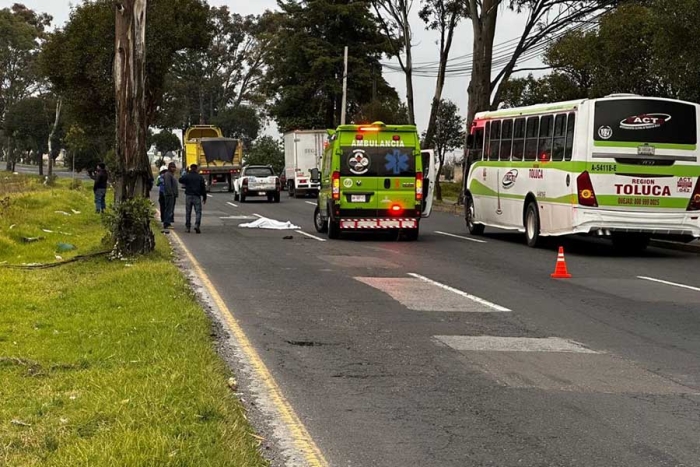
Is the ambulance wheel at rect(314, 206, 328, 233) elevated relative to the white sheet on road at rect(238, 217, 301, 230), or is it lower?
elevated

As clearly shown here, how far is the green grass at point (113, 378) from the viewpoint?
5.05 metres

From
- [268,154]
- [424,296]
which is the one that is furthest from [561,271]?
[268,154]

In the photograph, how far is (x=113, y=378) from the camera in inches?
263

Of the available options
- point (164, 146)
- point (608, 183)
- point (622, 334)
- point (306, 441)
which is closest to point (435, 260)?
point (608, 183)

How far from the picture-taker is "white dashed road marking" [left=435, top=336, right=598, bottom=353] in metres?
8.66

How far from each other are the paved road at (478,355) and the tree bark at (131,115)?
1.44 m

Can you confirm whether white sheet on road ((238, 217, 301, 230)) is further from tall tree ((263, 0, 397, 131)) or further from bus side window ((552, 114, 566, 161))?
tall tree ((263, 0, 397, 131))

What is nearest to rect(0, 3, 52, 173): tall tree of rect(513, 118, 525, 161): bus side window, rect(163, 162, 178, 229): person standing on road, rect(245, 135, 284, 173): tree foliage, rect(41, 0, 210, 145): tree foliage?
rect(245, 135, 284, 173): tree foliage

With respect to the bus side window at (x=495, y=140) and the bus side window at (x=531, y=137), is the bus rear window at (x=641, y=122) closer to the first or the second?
the bus side window at (x=531, y=137)

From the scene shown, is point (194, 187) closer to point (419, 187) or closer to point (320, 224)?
point (320, 224)

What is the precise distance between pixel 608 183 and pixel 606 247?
12.3 feet

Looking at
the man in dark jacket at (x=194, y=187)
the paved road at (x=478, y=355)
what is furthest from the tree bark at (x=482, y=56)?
the paved road at (x=478, y=355)

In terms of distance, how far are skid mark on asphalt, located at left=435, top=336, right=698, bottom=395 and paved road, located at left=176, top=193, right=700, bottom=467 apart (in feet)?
0.06

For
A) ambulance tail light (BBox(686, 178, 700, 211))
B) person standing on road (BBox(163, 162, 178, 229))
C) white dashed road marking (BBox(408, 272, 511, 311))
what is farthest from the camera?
person standing on road (BBox(163, 162, 178, 229))
